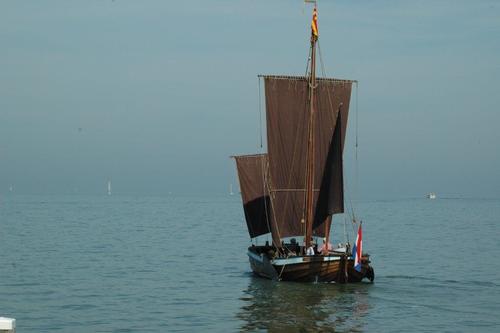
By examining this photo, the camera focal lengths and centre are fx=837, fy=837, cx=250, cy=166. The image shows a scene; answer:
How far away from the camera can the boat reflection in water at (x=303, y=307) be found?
3192cm

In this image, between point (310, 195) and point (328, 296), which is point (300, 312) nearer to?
point (328, 296)

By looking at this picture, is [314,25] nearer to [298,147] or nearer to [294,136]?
[294,136]

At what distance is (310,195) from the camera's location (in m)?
46.1

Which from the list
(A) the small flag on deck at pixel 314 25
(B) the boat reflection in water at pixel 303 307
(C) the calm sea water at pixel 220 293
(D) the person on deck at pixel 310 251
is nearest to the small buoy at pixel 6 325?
(C) the calm sea water at pixel 220 293

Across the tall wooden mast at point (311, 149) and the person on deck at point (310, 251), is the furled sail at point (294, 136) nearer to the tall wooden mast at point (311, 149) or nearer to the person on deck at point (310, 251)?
the tall wooden mast at point (311, 149)

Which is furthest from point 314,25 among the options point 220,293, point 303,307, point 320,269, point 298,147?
point 303,307

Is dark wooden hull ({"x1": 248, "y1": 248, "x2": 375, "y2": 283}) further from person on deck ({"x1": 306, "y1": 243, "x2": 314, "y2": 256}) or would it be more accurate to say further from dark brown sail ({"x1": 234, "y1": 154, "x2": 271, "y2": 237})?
dark brown sail ({"x1": 234, "y1": 154, "x2": 271, "y2": 237})

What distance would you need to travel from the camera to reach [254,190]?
51219 millimetres

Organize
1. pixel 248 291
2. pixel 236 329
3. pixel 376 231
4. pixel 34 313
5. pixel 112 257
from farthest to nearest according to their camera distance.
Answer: pixel 376 231 → pixel 112 257 → pixel 248 291 → pixel 34 313 → pixel 236 329

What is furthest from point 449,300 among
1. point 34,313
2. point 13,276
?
point 13,276

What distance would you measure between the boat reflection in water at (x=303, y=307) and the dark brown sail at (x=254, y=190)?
6.10m

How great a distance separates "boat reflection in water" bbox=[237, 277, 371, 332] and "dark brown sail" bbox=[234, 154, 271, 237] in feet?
20.0

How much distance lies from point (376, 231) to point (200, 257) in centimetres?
4253

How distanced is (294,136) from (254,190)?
5164 millimetres
